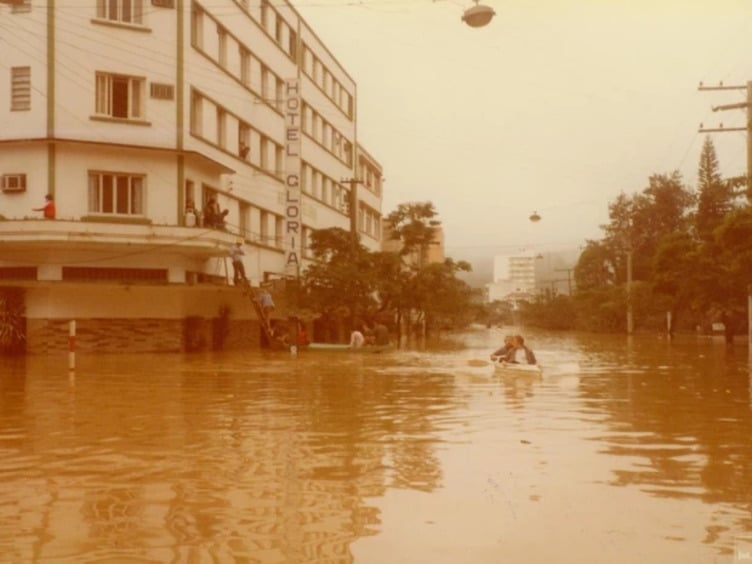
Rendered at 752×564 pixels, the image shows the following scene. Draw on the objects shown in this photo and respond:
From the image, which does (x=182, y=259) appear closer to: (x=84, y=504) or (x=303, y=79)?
(x=303, y=79)

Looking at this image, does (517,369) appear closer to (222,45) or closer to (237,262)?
(237,262)

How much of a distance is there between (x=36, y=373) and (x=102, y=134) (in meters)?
11.4

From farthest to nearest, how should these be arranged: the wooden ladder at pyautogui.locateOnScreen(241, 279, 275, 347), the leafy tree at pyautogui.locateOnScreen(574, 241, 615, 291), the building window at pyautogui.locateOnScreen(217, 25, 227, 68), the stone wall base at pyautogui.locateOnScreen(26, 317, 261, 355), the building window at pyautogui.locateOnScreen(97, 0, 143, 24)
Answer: the leafy tree at pyautogui.locateOnScreen(574, 241, 615, 291) < the building window at pyautogui.locateOnScreen(217, 25, 227, 68) < the wooden ladder at pyautogui.locateOnScreen(241, 279, 275, 347) < the building window at pyautogui.locateOnScreen(97, 0, 143, 24) < the stone wall base at pyautogui.locateOnScreen(26, 317, 261, 355)

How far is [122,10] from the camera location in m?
32.6

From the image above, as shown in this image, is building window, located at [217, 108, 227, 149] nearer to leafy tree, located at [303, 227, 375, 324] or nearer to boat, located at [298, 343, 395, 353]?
leafy tree, located at [303, 227, 375, 324]

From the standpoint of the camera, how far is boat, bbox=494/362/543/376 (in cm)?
2147

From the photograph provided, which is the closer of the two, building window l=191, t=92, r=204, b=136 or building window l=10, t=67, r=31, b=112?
building window l=10, t=67, r=31, b=112

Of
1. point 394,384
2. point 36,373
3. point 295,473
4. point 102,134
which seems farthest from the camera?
point 102,134

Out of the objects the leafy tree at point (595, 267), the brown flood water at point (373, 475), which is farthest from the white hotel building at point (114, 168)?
the leafy tree at point (595, 267)

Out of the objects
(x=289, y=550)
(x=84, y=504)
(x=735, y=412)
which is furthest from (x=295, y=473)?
(x=735, y=412)

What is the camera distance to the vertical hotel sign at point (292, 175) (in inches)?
1619

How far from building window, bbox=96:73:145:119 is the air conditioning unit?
3.51 m

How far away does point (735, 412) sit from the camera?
48.0 feet

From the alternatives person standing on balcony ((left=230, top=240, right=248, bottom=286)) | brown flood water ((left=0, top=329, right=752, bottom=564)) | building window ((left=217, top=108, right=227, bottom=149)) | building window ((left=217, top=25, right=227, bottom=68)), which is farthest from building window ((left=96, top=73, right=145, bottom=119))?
brown flood water ((left=0, top=329, right=752, bottom=564))
